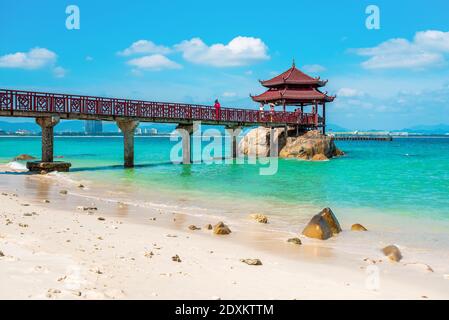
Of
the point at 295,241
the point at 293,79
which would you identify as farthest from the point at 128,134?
the point at 295,241

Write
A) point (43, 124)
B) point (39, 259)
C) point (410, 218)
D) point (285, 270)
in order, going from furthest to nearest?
point (43, 124) → point (410, 218) → point (285, 270) → point (39, 259)

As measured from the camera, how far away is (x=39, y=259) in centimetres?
612

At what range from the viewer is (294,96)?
1623 inches

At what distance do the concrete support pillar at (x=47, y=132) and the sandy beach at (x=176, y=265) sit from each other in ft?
45.1

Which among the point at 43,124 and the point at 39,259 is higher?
the point at 43,124

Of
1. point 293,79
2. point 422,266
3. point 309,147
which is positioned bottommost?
point 422,266

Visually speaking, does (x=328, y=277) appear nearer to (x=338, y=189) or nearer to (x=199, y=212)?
(x=199, y=212)

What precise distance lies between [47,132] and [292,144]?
22.7 m

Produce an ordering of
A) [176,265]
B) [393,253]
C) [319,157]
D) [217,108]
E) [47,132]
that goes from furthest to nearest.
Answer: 1. [319,157]
2. [217,108]
3. [47,132]
4. [393,253]
5. [176,265]

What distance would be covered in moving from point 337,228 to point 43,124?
1848 centimetres

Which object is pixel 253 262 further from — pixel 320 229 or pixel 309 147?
pixel 309 147

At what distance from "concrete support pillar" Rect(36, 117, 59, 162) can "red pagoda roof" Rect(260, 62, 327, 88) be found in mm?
24659
